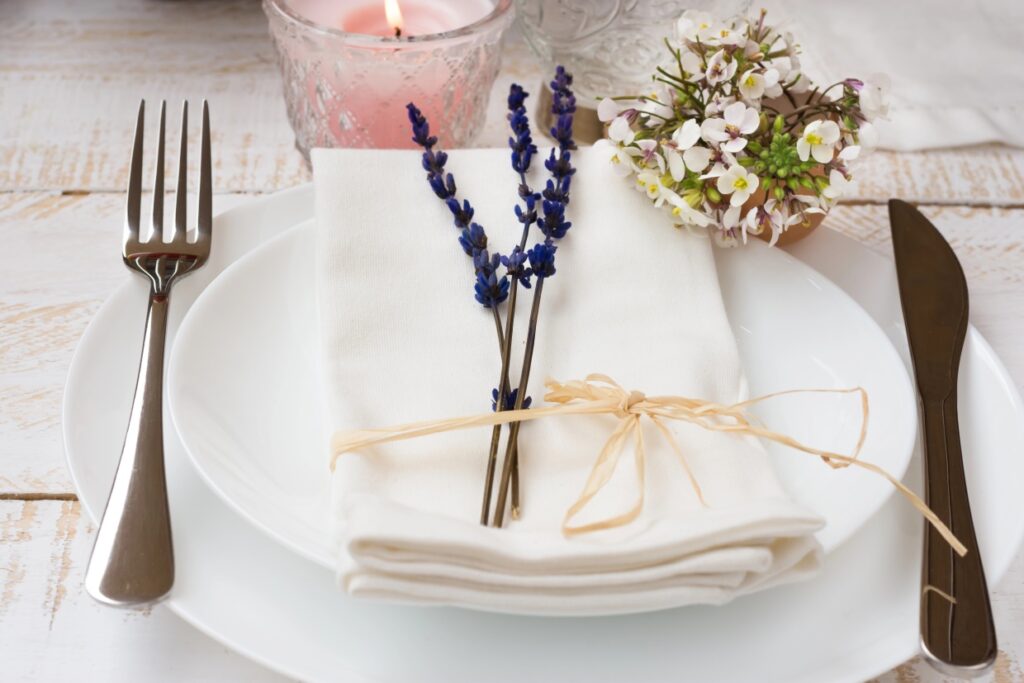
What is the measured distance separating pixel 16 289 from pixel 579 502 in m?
0.52

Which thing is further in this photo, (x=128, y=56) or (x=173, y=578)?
(x=128, y=56)

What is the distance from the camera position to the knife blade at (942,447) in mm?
478

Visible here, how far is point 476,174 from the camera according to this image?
70 centimetres

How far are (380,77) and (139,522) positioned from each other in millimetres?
426

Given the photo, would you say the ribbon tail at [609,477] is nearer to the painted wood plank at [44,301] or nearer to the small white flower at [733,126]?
the small white flower at [733,126]

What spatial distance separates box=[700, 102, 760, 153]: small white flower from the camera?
0.66 m

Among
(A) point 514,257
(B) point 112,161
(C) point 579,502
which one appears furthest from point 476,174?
(B) point 112,161

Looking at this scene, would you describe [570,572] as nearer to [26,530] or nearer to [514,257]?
[514,257]

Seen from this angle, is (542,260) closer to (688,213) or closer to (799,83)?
(688,213)

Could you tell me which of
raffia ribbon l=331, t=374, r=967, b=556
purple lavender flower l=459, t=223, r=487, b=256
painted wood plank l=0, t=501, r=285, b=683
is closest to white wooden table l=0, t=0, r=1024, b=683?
painted wood plank l=0, t=501, r=285, b=683

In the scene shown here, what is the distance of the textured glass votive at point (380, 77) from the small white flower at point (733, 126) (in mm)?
231

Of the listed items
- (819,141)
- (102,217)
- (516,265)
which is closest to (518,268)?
(516,265)

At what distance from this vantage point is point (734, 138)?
662 millimetres

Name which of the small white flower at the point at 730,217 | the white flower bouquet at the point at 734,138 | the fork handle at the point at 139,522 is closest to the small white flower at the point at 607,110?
the white flower bouquet at the point at 734,138
